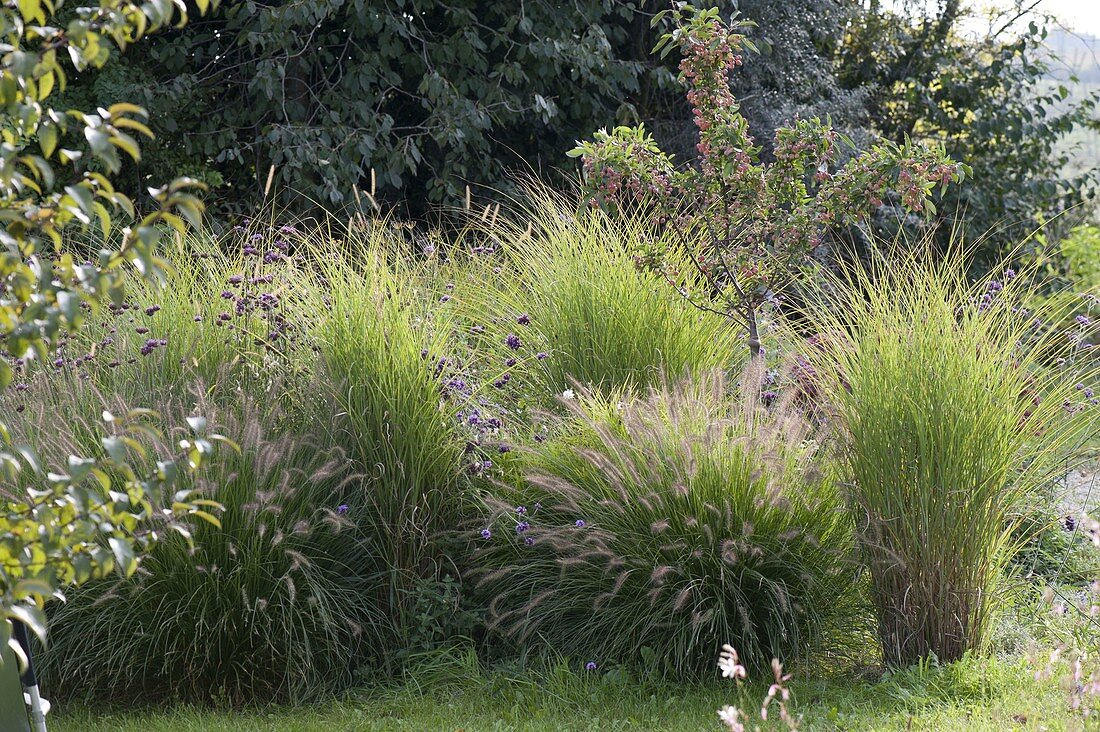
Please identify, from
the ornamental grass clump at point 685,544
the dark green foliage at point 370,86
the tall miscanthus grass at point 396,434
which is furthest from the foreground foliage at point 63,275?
the dark green foliage at point 370,86

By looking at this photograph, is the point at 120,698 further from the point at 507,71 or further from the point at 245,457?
the point at 507,71

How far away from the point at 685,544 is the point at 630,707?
55 centimetres

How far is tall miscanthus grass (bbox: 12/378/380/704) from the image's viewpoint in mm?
3744

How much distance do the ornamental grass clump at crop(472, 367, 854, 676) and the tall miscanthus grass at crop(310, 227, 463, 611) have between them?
13.0 inches

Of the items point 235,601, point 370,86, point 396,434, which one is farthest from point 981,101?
point 235,601

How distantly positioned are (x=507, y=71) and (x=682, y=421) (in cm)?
567

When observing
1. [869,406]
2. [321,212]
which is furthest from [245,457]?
[321,212]

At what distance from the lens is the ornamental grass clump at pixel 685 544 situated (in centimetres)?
374

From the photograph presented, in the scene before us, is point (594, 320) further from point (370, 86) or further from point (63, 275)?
point (370, 86)

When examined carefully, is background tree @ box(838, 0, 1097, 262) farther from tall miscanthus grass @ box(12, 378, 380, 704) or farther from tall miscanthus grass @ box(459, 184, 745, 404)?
tall miscanthus grass @ box(12, 378, 380, 704)

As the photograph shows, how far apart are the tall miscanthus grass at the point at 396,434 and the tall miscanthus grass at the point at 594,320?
0.72m

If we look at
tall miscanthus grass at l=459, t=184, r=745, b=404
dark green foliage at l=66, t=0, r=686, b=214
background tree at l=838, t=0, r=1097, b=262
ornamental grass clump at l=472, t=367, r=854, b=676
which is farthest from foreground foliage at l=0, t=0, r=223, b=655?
background tree at l=838, t=0, r=1097, b=262

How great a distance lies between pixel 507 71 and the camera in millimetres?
8922

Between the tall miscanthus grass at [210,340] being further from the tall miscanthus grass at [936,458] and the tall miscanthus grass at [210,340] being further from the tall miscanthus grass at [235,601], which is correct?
the tall miscanthus grass at [936,458]
